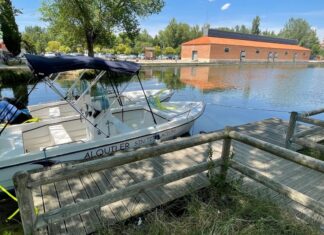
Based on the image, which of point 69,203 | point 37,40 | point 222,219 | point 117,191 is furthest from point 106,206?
point 37,40

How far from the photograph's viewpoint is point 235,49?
4662 centimetres

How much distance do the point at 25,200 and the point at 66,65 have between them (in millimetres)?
2329

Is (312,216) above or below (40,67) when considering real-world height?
below

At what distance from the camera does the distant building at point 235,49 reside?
43656mm

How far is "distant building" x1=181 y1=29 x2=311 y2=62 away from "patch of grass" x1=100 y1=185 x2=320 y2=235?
42.0 meters

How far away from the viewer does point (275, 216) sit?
231 centimetres

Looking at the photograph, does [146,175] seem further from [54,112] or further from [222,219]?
[54,112]

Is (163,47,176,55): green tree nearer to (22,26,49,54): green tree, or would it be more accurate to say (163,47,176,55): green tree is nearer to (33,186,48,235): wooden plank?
(22,26,49,54): green tree

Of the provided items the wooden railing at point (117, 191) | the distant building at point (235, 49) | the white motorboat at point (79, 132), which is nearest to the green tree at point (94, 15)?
the white motorboat at point (79, 132)

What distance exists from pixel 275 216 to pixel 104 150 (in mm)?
3060

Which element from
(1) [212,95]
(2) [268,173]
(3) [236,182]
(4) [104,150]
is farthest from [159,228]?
(1) [212,95]

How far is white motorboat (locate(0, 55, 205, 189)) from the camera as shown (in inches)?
142

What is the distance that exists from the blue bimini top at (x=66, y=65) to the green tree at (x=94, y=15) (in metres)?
14.7

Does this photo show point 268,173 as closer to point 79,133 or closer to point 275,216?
point 275,216
